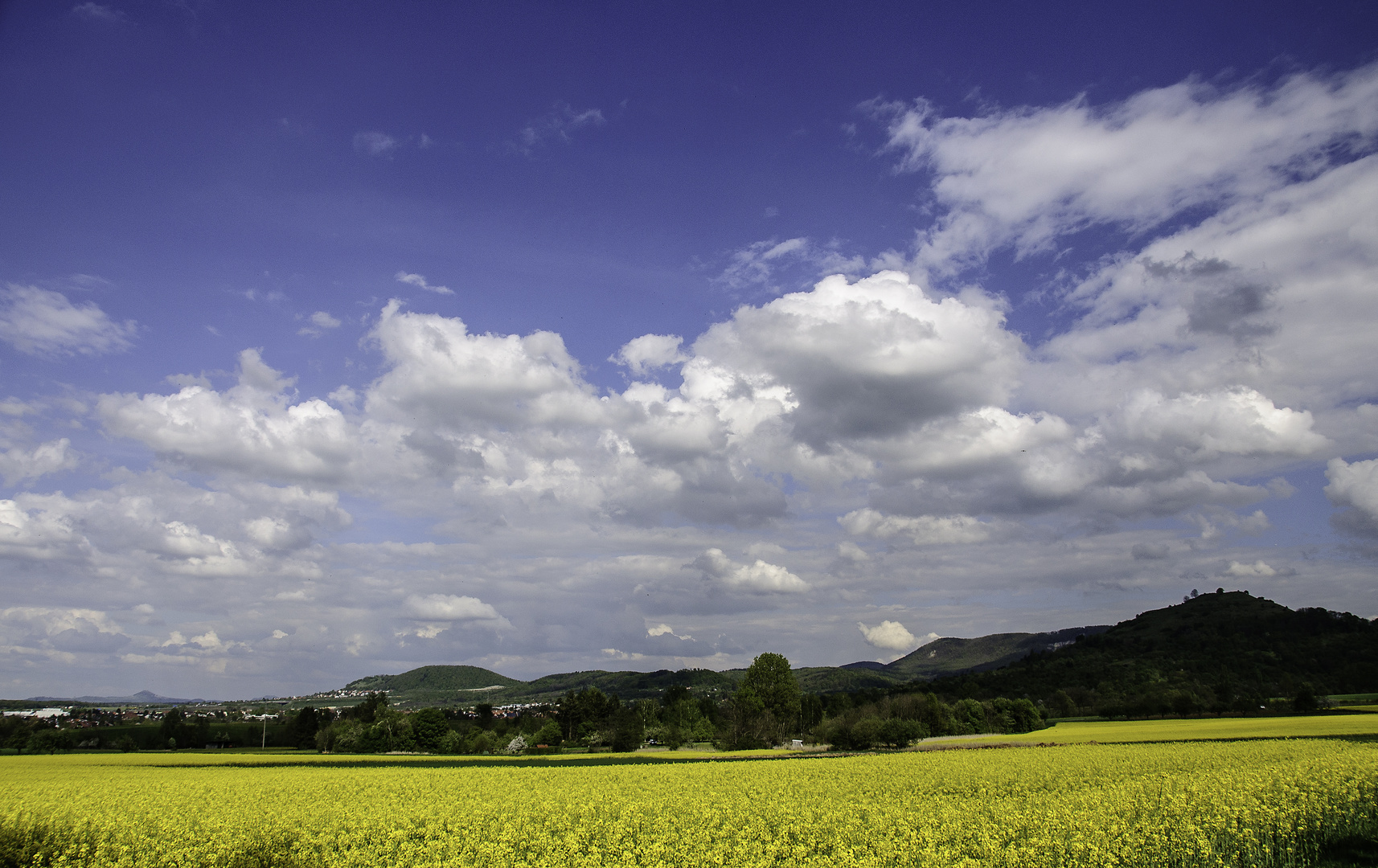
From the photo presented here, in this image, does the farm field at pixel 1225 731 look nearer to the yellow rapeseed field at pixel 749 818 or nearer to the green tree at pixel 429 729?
the yellow rapeseed field at pixel 749 818

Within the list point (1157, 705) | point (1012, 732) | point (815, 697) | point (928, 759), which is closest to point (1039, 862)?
point (928, 759)

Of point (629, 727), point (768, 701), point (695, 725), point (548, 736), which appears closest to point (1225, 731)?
point (768, 701)

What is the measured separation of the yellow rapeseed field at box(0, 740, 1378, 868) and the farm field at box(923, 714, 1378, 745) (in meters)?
30.5

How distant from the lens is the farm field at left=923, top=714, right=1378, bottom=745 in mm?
66500

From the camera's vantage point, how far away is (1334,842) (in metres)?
22.9

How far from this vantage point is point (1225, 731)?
76188 mm

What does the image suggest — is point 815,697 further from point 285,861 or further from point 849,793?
point 285,861

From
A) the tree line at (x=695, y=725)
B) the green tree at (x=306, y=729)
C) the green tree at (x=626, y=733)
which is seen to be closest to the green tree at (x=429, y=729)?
the tree line at (x=695, y=725)

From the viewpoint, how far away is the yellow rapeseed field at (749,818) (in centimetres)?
2014

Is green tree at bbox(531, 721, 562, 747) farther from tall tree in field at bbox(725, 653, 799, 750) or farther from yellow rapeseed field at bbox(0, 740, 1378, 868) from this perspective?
yellow rapeseed field at bbox(0, 740, 1378, 868)

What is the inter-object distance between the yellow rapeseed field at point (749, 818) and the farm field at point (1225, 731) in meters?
30.5

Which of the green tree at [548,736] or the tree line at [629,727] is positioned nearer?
the tree line at [629,727]

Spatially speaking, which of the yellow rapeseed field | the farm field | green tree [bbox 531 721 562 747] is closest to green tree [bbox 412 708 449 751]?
green tree [bbox 531 721 562 747]

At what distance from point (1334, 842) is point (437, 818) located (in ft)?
108
